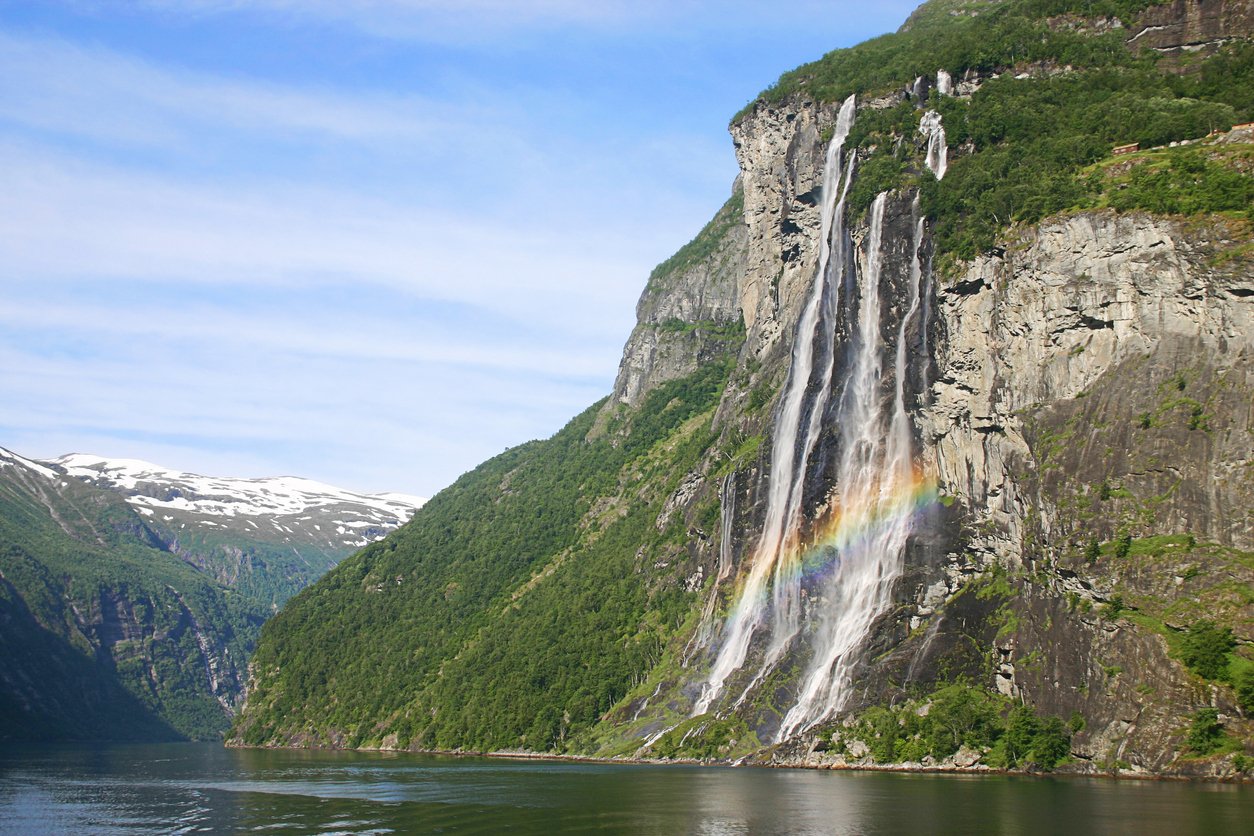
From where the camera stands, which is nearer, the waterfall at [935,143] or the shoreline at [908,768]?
the shoreline at [908,768]

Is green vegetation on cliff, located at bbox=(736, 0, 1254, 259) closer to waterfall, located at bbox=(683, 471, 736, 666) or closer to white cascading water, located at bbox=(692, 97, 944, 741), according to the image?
white cascading water, located at bbox=(692, 97, 944, 741)

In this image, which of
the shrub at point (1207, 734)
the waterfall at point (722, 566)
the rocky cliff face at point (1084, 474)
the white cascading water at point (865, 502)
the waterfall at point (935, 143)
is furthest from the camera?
the waterfall at point (722, 566)

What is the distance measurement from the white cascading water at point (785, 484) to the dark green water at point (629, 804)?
20.2m

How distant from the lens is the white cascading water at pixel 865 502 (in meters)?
116

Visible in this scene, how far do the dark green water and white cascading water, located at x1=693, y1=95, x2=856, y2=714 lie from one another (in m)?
20.2

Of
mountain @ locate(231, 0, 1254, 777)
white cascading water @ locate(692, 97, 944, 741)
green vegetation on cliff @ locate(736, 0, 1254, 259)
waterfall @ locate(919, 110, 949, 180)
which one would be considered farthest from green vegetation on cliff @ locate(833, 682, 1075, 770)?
waterfall @ locate(919, 110, 949, 180)

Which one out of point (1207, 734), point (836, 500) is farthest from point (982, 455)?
point (1207, 734)

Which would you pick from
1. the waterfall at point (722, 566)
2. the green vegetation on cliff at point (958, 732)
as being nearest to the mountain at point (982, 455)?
the green vegetation on cliff at point (958, 732)

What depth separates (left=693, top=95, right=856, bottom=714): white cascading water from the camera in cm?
13275

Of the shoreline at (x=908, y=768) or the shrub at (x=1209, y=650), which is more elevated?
the shrub at (x=1209, y=650)

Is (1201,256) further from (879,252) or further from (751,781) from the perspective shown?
(751,781)

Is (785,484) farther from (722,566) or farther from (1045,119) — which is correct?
(1045,119)

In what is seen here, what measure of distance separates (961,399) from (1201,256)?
27.8 metres

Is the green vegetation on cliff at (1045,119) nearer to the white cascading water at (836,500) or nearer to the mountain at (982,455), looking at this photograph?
the mountain at (982,455)
